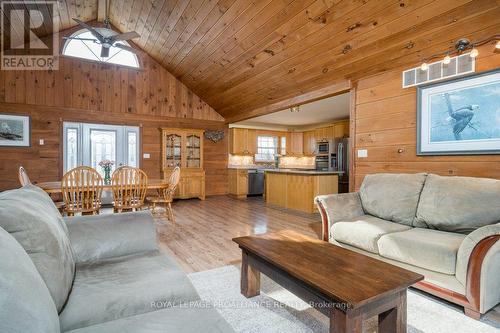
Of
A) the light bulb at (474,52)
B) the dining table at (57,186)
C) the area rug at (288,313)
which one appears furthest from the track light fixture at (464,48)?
the dining table at (57,186)

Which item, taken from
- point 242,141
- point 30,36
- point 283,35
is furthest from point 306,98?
point 30,36

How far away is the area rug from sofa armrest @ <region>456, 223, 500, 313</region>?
15cm

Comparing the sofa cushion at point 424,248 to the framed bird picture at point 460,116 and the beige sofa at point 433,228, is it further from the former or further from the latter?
the framed bird picture at point 460,116

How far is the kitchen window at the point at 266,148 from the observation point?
28.8 ft

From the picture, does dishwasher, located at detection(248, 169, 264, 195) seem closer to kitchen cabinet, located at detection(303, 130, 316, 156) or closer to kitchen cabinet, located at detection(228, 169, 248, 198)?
kitchen cabinet, located at detection(228, 169, 248, 198)

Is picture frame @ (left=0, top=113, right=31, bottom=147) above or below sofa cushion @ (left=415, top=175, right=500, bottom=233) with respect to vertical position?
above

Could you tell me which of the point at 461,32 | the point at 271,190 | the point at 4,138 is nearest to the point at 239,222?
the point at 271,190

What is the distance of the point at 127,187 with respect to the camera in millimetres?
3709

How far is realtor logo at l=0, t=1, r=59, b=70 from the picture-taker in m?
4.47

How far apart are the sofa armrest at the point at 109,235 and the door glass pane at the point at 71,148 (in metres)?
5.04

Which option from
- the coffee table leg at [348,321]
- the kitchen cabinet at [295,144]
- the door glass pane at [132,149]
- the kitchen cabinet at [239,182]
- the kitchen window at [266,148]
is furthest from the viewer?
the kitchen cabinet at [295,144]

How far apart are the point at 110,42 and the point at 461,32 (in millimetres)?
4358

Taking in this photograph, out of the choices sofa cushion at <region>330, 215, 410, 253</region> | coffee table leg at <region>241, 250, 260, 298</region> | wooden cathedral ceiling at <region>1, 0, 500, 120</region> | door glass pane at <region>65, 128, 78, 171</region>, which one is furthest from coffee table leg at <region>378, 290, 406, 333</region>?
door glass pane at <region>65, 128, 78, 171</region>

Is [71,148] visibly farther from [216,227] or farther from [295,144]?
[295,144]
